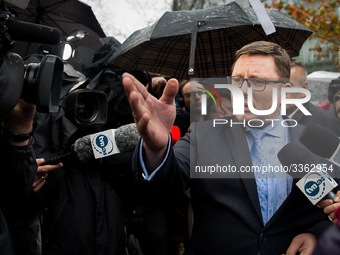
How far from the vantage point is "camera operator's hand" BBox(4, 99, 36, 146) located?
147 centimetres

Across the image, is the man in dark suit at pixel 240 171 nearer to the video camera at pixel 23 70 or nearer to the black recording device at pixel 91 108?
the video camera at pixel 23 70

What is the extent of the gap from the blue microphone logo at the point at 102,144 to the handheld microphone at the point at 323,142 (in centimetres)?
109

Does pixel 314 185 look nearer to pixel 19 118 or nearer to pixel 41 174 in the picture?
pixel 19 118

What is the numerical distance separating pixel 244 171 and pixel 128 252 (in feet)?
4.31

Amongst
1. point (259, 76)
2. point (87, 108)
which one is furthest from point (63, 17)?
point (259, 76)

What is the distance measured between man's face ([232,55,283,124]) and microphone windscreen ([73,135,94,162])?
3.03 feet

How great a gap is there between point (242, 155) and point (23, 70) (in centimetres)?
110

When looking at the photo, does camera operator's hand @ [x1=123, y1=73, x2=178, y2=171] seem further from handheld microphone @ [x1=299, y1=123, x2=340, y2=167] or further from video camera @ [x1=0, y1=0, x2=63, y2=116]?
handheld microphone @ [x1=299, y1=123, x2=340, y2=167]

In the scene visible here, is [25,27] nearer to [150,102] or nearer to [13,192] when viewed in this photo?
[150,102]

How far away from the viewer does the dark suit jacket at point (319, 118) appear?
8.21ft

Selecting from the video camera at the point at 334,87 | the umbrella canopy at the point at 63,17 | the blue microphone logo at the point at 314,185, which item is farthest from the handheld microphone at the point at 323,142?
the umbrella canopy at the point at 63,17

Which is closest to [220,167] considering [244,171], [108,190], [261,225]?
A: [244,171]

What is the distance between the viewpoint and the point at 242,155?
156 cm

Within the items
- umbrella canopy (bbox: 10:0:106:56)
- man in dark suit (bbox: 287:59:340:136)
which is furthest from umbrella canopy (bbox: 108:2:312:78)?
umbrella canopy (bbox: 10:0:106:56)
